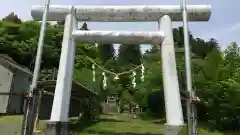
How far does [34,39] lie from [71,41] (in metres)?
29.6

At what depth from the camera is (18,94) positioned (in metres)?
29.1

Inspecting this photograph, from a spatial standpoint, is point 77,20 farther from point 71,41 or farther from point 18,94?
point 18,94

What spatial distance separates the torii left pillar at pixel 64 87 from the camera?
953 cm

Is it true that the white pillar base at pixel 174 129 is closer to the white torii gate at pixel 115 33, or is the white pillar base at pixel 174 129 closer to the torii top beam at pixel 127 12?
the white torii gate at pixel 115 33

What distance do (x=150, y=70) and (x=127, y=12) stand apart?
1611cm

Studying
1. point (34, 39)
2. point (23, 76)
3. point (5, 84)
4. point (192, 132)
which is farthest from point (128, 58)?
point (192, 132)

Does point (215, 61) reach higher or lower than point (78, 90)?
higher

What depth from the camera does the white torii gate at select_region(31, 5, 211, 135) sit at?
1009 centimetres

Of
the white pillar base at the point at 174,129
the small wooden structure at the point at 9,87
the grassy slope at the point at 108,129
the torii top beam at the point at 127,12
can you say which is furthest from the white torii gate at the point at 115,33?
the small wooden structure at the point at 9,87

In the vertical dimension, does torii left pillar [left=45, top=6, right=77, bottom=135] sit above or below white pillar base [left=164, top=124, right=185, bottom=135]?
above

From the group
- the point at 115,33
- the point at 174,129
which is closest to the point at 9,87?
the point at 115,33

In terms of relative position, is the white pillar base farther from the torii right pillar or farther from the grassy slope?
the grassy slope

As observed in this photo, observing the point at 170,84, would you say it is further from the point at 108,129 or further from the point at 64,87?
the point at 108,129

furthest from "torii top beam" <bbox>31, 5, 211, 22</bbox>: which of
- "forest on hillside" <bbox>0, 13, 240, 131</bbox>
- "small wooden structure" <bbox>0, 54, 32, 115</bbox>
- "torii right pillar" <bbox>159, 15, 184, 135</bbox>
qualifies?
"small wooden structure" <bbox>0, 54, 32, 115</bbox>
